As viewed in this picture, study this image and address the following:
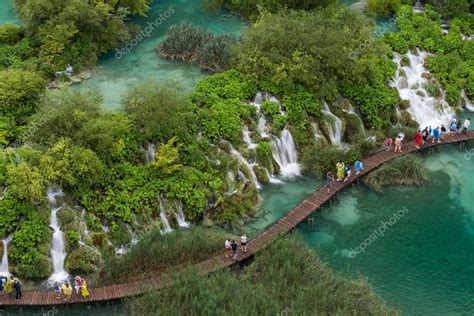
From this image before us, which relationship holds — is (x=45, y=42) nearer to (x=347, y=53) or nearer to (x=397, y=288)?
(x=347, y=53)

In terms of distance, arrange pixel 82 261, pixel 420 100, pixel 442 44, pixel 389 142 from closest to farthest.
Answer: pixel 82 261 < pixel 389 142 < pixel 420 100 < pixel 442 44

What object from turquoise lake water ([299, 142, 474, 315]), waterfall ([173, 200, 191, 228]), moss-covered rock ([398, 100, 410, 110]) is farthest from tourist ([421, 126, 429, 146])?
waterfall ([173, 200, 191, 228])

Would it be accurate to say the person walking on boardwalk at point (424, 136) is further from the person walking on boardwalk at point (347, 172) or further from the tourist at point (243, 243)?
the tourist at point (243, 243)

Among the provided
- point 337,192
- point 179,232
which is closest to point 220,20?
point 337,192

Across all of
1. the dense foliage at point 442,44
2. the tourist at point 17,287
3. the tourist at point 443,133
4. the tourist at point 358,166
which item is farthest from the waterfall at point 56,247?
the dense foliage at point 442,44

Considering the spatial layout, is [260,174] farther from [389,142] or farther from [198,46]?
[198,46]

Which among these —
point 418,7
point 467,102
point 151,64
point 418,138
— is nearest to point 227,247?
point 418,138
